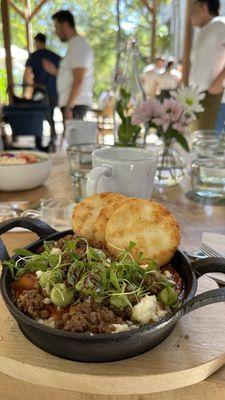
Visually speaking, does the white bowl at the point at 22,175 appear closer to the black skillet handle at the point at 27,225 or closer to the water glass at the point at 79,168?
the water glass at the point at 79,168

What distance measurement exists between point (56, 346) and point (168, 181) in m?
0.72

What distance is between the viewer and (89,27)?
4.93 metres

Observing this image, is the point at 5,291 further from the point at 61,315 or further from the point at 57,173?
the point at 57,173

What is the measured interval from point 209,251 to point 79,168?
0.41 m

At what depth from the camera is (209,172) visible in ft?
3.13

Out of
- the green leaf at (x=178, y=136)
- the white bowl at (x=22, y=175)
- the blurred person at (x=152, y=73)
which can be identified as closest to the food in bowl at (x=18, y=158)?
the white bowl at (x=22, y=175)

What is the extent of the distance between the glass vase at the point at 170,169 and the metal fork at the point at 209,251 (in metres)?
0.40

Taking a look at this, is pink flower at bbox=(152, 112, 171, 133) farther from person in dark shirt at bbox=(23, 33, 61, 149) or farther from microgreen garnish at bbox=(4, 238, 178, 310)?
person in dark shirt at bbox=(23, 33, 61, 149)

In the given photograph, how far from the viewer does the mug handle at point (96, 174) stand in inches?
28.6

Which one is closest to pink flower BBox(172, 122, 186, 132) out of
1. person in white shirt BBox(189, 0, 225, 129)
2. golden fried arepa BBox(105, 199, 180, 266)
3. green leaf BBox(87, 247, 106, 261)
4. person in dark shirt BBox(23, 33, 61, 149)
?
golden fried arepa BBox(105, 199, 180, 266)

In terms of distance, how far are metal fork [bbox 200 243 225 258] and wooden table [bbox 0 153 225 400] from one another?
0.11ft

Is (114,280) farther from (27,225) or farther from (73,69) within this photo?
(73,69)

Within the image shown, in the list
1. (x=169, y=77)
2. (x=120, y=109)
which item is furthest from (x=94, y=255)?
(x=169, y=77)

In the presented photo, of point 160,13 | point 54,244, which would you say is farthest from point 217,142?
point 160,13
